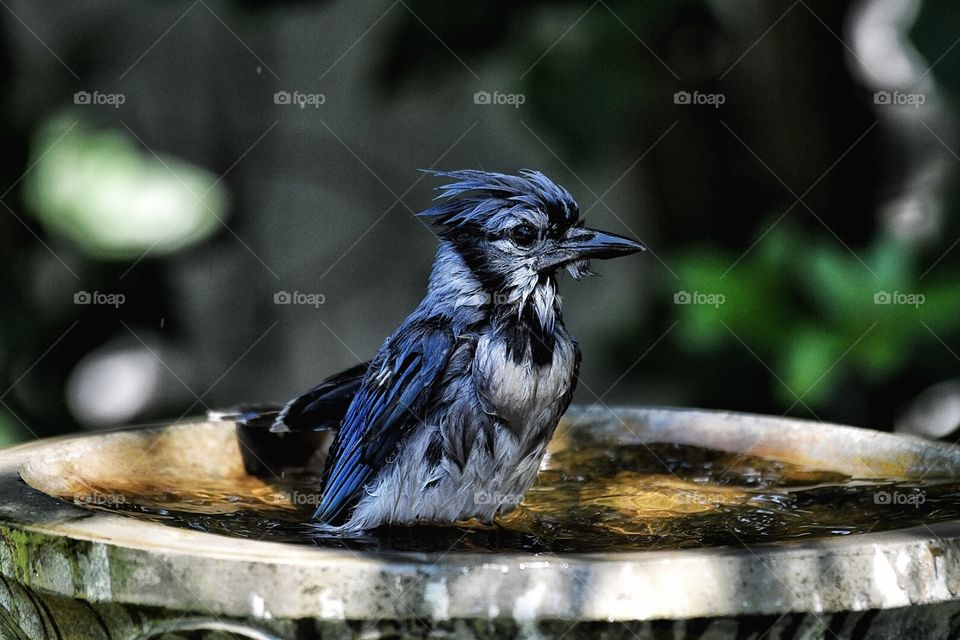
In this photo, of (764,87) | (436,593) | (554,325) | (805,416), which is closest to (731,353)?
(805,416)

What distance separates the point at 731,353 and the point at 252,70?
3081 mm

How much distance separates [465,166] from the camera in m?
5.92

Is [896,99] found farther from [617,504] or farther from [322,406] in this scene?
[322,406]

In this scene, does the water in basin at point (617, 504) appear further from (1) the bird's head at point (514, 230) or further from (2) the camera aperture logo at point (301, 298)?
(2) the camera aperture logo at point (301, 298)

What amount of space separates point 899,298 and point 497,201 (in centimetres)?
153

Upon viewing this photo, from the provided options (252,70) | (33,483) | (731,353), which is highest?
(252,70)

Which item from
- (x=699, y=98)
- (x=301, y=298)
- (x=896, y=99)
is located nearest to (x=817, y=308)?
(x=896, y=99)

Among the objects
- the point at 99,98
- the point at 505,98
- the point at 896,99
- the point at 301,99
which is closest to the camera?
the point at 505,98

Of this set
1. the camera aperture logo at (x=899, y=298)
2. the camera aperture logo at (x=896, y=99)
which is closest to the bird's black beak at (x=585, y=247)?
the camera aperture logo at (x=899, y=298)

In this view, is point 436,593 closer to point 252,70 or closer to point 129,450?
point 129,450

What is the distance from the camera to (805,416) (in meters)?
4.33

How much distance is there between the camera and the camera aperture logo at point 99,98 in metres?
5.14

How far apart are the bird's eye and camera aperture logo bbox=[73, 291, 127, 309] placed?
2.38m

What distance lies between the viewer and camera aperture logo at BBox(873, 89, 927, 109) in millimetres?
4301
